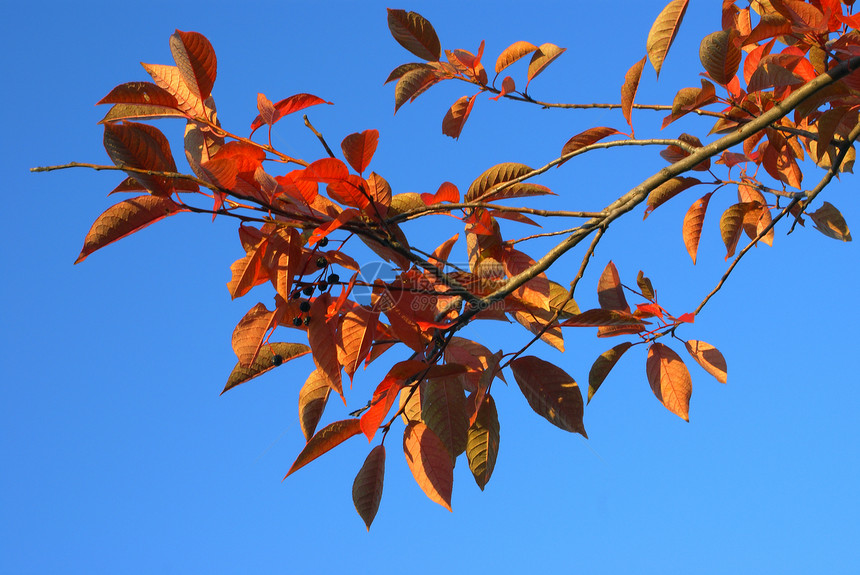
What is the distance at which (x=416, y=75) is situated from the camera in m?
1.96

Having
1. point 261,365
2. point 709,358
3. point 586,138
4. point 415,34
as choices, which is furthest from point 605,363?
point 415,34

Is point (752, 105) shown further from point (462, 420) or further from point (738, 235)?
point (462, 420)

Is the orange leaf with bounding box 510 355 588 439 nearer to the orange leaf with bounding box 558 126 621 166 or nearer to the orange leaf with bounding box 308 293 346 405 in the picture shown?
the orange leaf with bounding box 308 293 346 405

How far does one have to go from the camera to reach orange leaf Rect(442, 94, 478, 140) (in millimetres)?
2041

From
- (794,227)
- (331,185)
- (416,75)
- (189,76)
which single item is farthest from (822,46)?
(189,76)

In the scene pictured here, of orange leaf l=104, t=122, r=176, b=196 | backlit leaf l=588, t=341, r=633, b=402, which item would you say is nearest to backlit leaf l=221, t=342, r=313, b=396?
orange leaf l=104, t=122, r=176, b=196

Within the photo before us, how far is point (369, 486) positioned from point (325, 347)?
360 mm

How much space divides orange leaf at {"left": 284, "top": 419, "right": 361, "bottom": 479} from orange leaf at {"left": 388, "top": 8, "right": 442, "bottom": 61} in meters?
1.13

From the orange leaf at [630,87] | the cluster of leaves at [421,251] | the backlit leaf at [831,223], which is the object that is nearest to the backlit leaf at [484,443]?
the cluster of leaves at [421,251]

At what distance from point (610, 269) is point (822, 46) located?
0.74m

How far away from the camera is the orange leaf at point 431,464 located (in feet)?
4.64

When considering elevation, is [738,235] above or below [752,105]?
below

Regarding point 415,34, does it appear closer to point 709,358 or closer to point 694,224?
point 694,224

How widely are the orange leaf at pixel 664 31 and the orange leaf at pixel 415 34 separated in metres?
0.66
